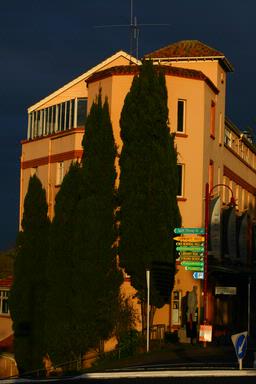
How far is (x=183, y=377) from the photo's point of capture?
24531 millimetres

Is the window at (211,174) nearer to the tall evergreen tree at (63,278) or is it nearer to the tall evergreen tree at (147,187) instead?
the tall evergreen tree at (147,187)

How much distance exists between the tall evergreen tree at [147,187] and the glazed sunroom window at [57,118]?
32.1 ft

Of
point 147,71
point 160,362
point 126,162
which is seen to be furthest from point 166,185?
point 160,362

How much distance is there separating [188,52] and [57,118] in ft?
28.5

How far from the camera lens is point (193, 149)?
45.5m

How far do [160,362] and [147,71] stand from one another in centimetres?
1449

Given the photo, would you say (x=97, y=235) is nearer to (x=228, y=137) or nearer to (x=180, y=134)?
(x=180, y=134)

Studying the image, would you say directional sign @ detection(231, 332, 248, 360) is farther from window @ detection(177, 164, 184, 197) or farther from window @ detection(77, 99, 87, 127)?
window @ detection(77, 99, 87, 127)

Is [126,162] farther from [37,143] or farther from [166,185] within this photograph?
[37,143]

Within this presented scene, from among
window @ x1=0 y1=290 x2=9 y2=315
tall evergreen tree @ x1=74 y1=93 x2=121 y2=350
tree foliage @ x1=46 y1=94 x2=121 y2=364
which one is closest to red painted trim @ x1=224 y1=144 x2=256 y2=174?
tall evergreen tree @ x1=74 y1=93 x2=121 y2=350

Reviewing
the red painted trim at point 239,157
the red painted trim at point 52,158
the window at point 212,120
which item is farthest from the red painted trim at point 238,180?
the red painted trim at point 52,158

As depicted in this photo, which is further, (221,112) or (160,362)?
(221,112)

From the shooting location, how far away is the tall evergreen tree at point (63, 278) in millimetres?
38438

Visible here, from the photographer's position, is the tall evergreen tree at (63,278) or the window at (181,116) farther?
the window at (181,116)
